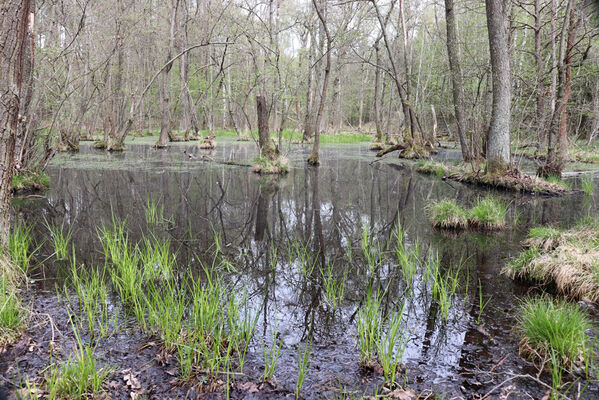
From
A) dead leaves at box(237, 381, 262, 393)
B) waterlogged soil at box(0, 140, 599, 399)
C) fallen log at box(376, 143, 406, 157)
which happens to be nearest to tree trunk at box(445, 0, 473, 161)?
waterlogged soil at box(0, 140, 599, 399)

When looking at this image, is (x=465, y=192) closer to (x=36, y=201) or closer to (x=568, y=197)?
(x=568, y=197)

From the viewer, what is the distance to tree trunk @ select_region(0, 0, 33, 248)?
150 inches

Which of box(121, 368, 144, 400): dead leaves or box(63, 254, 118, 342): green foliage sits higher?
box(63, 254, 118, 342): green foliage

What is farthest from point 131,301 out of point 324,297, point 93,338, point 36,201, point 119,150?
point 119,150

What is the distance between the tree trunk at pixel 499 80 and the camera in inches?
437

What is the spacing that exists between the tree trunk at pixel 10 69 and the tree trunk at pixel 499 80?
441 inches

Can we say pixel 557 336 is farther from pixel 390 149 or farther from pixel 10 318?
pixel 390 149

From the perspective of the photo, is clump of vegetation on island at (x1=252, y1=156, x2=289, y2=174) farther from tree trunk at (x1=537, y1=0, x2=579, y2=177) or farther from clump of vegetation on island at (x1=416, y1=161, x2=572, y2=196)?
tree trunk at (x1=537, y1=0, x2=579, y2=177)

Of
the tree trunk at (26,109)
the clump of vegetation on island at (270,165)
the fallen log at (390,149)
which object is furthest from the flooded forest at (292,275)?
the fallen log at (390,149)

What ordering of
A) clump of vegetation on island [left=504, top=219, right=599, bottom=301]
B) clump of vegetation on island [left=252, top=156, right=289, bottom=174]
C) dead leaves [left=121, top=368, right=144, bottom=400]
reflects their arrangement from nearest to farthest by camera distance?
dead leaves [left=121, top=368, right=144, bottom=400]
clump of vegetation on island [left=504, top=219, right=599, bottom=301]
clump of vegetation on island [left=252, top=156, right=289, bottom=174]

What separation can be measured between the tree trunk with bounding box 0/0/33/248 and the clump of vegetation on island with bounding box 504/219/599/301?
5.98 meters

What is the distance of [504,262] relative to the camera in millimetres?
5730

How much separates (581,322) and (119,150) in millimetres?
24175

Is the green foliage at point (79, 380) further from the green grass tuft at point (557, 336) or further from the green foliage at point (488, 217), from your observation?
the green foliage at point (488, 217)
